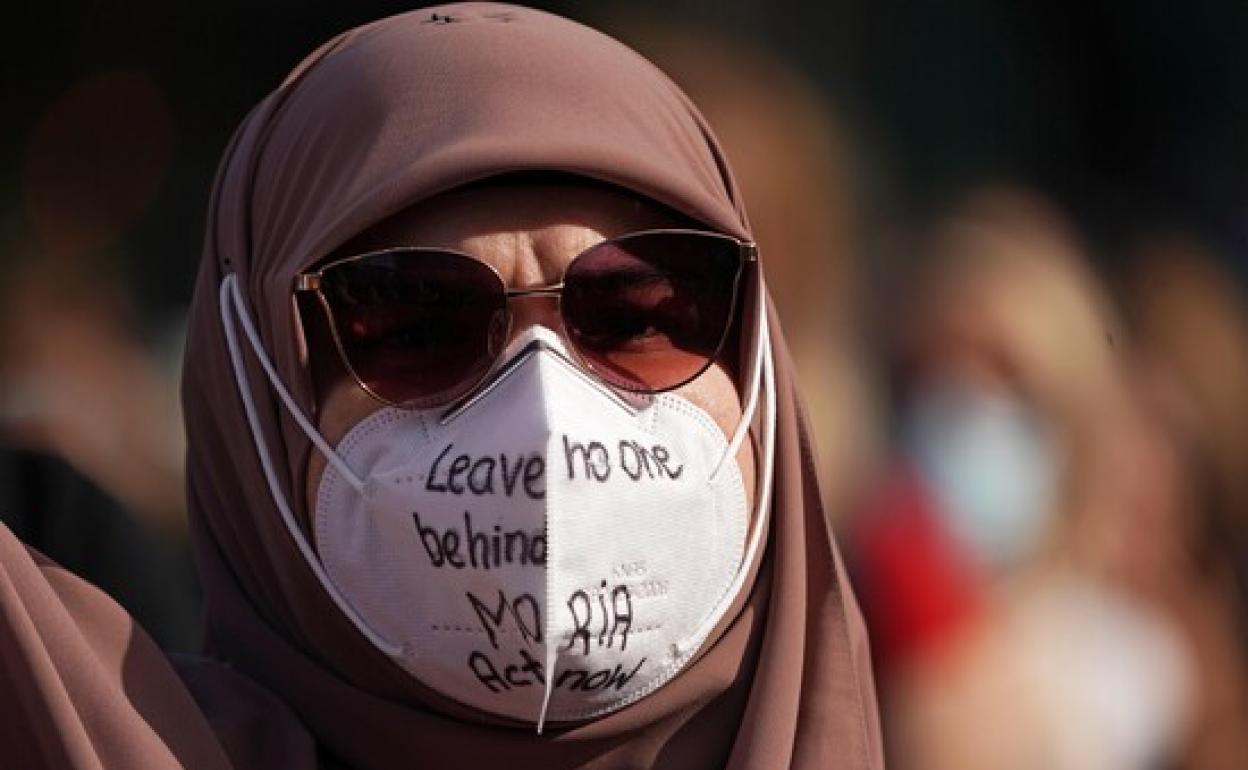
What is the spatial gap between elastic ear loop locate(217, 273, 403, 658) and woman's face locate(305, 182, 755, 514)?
3cm

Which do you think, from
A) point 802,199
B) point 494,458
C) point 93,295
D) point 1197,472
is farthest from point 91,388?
point 1197,472

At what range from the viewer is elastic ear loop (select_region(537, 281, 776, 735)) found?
6.25 ft

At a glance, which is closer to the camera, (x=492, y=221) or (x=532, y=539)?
(x=532, y=539)

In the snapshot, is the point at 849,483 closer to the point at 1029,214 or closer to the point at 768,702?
the point at 1029,214

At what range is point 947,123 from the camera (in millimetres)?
3352

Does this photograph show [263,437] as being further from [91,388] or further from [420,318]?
[91,388]

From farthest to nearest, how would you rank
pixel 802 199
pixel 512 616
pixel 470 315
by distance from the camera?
pixel 802 199
pixel 470 315
pixel 512 616

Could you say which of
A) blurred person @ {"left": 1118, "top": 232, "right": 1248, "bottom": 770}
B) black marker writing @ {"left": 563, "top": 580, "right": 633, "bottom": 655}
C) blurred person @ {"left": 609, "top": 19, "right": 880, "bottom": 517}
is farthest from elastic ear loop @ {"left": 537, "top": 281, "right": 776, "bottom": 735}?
blurred person @ {"left": 1118, "top": 232, "right": 1248, "bottom": 770}

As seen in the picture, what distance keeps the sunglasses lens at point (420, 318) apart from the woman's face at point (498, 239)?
3 cm

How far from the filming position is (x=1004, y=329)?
339 centimetres

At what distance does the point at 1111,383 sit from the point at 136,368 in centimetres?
163

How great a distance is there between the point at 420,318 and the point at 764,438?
39 centimetres

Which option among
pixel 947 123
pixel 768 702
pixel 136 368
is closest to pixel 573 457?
pixel 768 702

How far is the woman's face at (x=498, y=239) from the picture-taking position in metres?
1.89
